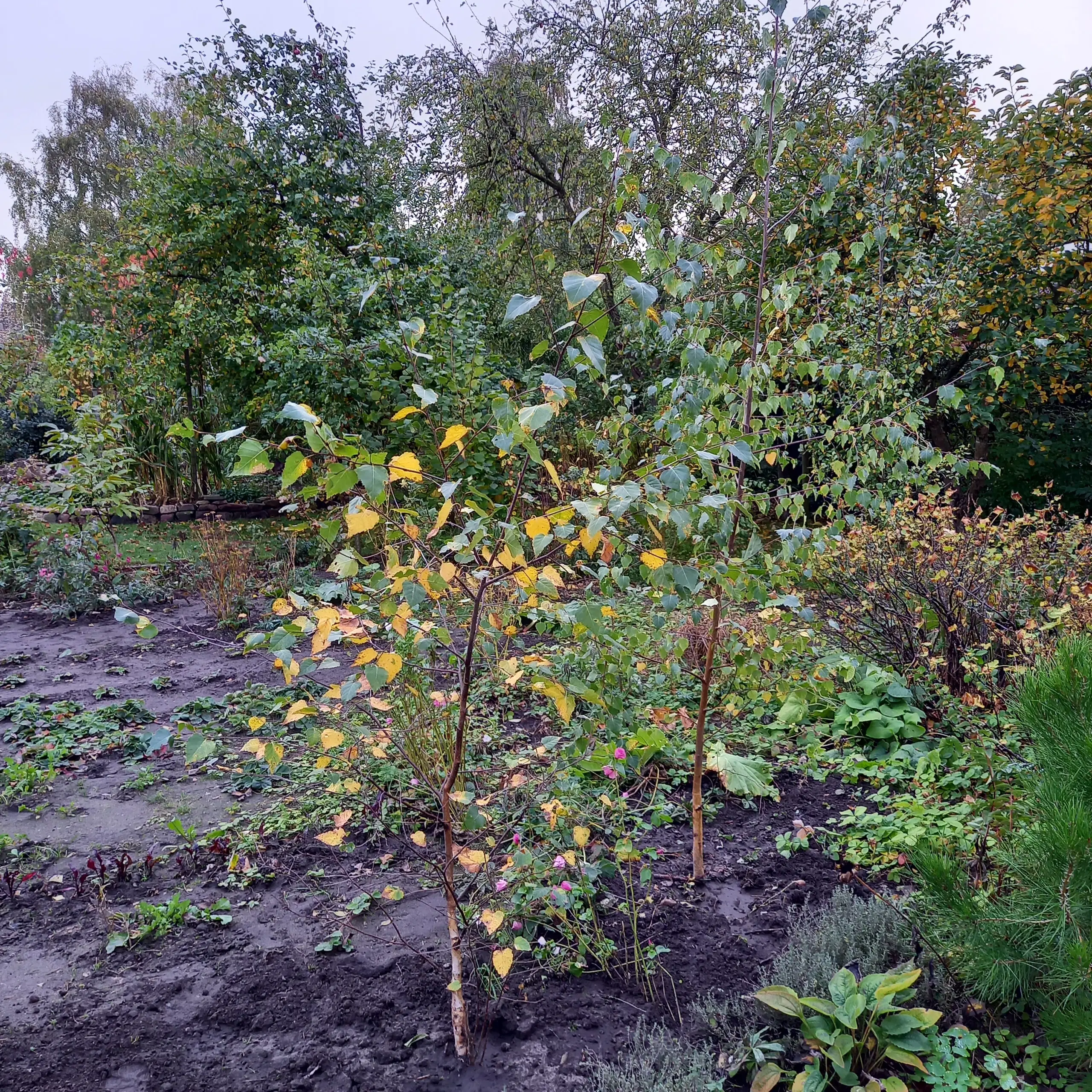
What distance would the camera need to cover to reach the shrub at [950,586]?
323cm

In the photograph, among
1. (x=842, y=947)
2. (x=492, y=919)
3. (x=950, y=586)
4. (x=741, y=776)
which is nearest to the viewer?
(x=492, y=919)

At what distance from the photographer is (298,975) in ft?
6.48

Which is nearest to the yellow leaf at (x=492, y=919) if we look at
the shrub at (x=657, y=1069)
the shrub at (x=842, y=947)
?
the shrub at (x=657, y=1069)

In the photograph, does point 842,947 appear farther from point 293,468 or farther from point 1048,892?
point 293,468

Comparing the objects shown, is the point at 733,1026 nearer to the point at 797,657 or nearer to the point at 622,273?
the point at 797,657

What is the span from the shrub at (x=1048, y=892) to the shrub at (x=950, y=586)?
1.49 meters

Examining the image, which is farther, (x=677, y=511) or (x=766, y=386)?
(x=766, y=386)

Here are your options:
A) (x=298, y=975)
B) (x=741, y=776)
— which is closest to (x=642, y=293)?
(x=298, y=975)

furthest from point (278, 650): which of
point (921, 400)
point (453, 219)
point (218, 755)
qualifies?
point (453, 219)

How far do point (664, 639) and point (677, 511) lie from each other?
116 cm

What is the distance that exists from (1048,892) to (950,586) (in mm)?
2199

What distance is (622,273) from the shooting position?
1.31m

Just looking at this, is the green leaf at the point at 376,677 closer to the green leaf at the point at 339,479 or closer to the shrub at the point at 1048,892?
the green leaf at the point at 339,479

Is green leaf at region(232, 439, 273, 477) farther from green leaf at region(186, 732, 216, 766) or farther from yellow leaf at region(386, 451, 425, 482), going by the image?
green leaf at region(186, 732, 216, 766)
